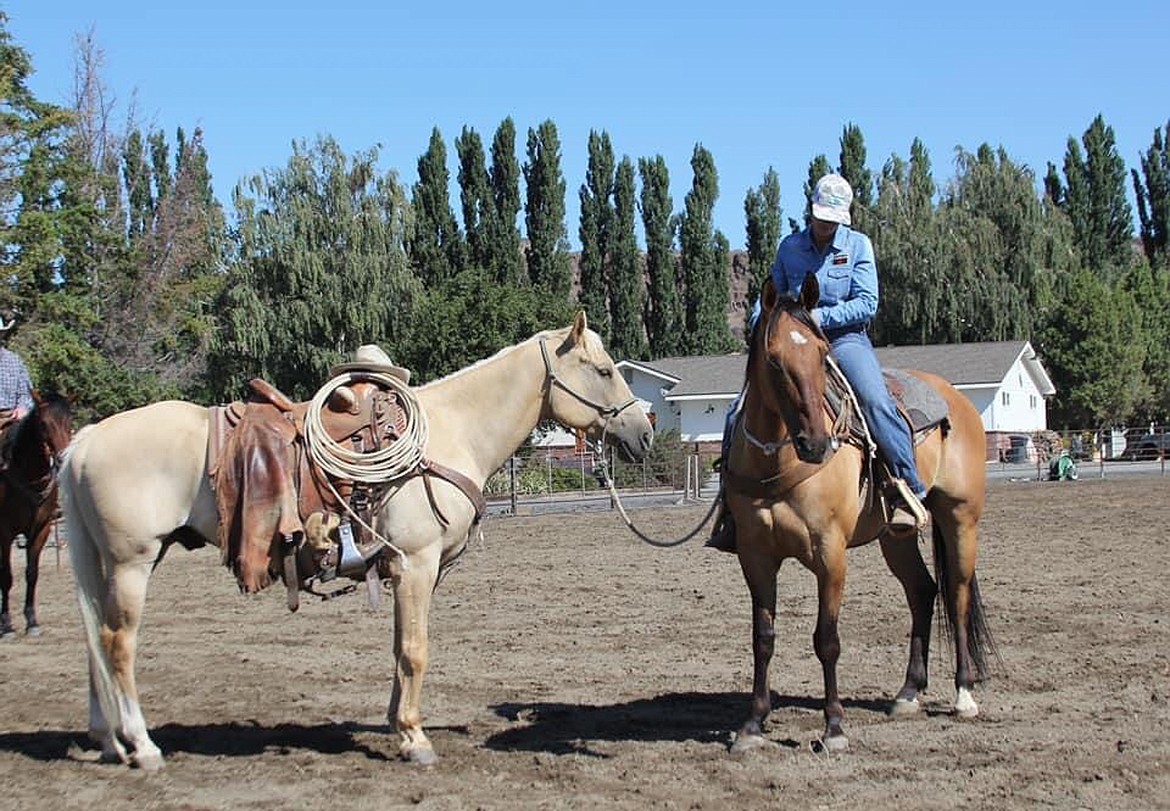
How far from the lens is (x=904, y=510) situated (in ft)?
22.5

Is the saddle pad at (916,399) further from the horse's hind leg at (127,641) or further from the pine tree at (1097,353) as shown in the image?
the pine tree at (1097,353)

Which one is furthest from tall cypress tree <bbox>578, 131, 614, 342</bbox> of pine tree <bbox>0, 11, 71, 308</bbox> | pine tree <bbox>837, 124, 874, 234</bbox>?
pine tree <bbox>0, 11, 71, 308</bbox>

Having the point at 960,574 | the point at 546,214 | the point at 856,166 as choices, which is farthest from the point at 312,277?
the point at 960,574

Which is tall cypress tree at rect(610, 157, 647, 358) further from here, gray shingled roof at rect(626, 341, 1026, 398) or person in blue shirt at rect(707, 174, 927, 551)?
person in blue shirt at rect(707, 174, 927, 551)

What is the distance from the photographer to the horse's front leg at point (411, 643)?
616 cm

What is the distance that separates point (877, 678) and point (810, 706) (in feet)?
3.24

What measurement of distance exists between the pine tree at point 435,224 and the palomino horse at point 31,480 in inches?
1681

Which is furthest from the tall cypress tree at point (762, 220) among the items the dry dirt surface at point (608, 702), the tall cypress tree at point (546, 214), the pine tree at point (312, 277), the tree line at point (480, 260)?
the dry dirt surface at point (608, 702)

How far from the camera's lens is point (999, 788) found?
5.45 metres

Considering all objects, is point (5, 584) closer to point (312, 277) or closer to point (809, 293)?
point (809, 293)

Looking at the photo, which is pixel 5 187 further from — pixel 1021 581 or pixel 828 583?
pixel 828 583

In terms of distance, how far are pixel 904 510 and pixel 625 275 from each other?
53.9 meters

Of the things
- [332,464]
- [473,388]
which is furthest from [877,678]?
[332,464]

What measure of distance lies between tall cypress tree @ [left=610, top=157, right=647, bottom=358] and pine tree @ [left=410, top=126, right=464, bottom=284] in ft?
29.8
